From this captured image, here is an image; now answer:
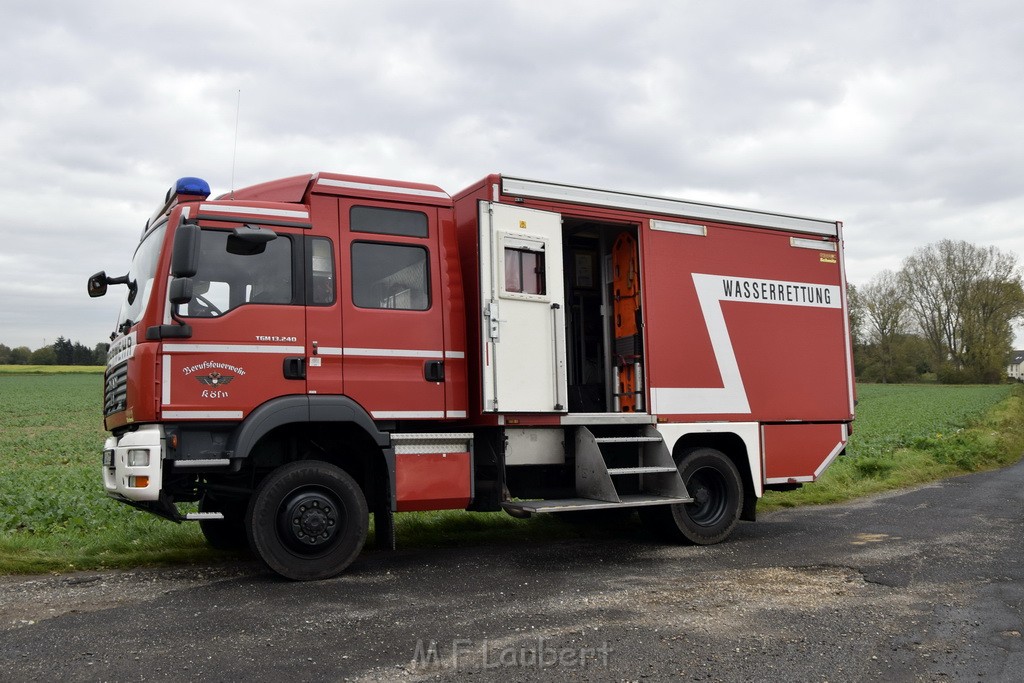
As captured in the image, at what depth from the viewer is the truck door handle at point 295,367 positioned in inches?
275

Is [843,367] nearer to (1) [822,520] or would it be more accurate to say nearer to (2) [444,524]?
(1) [822,520]

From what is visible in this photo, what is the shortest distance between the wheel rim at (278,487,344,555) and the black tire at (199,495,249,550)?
128 centimetres

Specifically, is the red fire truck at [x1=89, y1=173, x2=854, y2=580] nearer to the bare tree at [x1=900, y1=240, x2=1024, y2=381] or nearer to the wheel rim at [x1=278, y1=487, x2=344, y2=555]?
the wheel rim at [x1=278, y1=487, x2=344, y2=555]

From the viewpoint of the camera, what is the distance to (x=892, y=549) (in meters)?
8.23

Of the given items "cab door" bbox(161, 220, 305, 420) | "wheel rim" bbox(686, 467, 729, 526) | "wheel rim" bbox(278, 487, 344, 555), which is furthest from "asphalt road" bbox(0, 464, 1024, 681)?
"cab door" bbox(161, 220, 305, 420)

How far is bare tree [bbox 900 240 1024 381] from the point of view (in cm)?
6619

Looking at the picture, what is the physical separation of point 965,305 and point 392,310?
7061 cm

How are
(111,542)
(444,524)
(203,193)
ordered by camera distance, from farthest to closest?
1. (444,524)
2. (111,542)
3. (203,193)

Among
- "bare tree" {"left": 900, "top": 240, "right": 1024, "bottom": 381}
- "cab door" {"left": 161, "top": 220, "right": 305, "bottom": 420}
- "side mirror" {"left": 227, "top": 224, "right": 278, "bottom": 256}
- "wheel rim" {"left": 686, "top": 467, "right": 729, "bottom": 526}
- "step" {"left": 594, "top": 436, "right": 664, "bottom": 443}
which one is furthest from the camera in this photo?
"bare tree" {"left": 900, "top": 240, "right": 1024, "bottom": 381}

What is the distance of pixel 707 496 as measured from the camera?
9195 millimetres

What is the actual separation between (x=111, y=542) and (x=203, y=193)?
3280 mm

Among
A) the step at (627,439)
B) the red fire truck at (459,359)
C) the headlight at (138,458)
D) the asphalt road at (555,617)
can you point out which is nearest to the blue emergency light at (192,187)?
the red fire truck at (459,359)

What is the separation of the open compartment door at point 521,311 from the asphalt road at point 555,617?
1525 mm

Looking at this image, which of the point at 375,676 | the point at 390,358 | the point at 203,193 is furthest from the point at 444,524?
the point at 375,676
